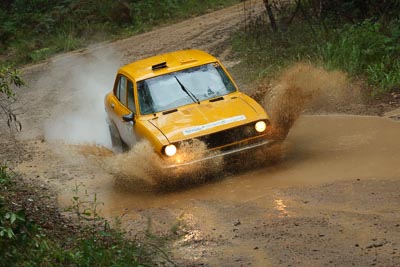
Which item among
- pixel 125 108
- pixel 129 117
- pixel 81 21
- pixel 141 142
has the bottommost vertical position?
pixel 81 21

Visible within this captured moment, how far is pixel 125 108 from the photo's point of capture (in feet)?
38.3

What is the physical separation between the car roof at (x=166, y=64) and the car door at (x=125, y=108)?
0.19m

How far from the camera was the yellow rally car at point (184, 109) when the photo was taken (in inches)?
395

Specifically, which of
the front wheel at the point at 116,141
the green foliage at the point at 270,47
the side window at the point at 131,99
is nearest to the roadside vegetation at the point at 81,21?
the green foliage at the point at 270,47

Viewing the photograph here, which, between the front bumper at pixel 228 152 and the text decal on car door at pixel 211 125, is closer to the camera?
the front bumper at pixel 228 152

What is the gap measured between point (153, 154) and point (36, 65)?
45.3 feet

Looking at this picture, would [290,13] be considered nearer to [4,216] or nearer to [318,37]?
[318,37]

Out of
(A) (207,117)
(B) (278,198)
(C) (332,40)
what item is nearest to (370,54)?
(C) (332,40)

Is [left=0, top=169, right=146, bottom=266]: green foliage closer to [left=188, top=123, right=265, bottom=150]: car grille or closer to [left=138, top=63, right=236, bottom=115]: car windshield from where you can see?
[left=188, top=123, right=265, bottom=150]: car grille

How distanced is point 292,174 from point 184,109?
1789mm

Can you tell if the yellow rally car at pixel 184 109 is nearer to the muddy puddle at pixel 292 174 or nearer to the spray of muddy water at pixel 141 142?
the spray of muddy water at pixel 141 142

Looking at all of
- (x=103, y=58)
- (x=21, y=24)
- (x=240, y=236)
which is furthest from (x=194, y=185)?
(x=21, y=24)

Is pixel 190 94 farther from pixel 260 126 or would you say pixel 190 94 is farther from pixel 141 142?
pixel 260 126

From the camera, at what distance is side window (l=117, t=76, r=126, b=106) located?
1196 centimetres
